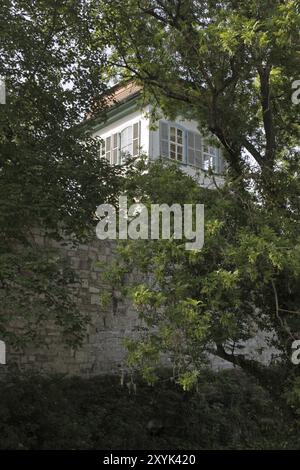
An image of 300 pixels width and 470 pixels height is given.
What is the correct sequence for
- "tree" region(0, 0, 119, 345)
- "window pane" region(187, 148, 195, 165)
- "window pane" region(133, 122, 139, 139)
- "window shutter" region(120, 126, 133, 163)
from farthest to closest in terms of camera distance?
"window pane" region(187, 148, 195, 165)
"window shutter" region(120, 126, 133, 163)
"window pane" region(133, 122, 139, 139)
"tree" region(0, 0, 119, 345)

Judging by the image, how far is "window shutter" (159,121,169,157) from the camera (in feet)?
52.2

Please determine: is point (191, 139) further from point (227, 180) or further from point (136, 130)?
point (227, 180)

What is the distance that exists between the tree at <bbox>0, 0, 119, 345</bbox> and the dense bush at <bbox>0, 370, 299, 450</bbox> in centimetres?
134

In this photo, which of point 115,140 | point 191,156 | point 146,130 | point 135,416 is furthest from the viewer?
point 115,140

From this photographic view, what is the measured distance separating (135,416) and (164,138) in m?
8.59

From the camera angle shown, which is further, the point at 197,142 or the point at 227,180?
the point at 197,142

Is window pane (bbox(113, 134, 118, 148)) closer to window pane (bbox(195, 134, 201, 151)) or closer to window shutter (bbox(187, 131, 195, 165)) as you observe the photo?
window shutter (bbox(187, 131, 195, 165))

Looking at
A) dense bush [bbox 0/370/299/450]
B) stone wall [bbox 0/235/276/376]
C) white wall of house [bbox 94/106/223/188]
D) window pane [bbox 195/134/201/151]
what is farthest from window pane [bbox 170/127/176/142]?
dense bush [bbox 0/370/299/450]

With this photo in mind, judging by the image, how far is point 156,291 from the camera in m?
6.08

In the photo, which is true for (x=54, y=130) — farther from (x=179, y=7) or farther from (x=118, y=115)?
(x=118, y=115)

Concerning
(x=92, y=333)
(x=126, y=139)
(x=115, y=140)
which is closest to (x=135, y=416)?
(x=92, y=333)

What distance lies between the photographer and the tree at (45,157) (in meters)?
6.93

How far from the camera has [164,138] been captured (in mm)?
16047
